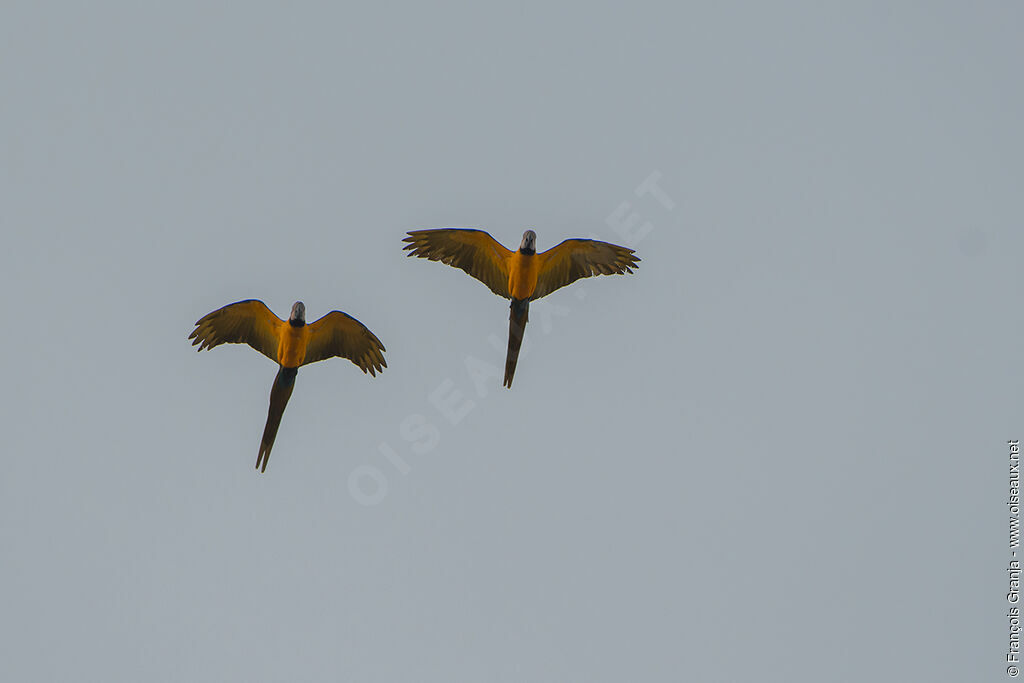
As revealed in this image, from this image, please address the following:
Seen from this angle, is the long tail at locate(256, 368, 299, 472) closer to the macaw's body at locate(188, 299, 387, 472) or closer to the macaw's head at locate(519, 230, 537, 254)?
the macaw's body at locate(188, 299, 387, 472)

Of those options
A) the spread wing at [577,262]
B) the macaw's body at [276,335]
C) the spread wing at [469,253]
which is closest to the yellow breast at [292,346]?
the macaw's body at [276,335]

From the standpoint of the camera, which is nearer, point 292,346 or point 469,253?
point 292,346

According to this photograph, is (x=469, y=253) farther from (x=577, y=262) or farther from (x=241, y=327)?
(x=241, y=327)

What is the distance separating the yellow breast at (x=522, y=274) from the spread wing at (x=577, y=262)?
1.17ft

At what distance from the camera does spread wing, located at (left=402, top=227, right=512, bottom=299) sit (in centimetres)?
2777

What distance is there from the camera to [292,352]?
2622 centimetres

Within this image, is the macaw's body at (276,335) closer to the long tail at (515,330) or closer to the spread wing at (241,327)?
the spread wing at (241,327)

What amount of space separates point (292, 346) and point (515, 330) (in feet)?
17.5

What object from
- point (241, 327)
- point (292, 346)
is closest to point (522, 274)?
point (292, 346)

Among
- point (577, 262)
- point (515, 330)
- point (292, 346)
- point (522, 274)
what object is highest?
point (577, 262)

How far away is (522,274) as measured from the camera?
27109mm

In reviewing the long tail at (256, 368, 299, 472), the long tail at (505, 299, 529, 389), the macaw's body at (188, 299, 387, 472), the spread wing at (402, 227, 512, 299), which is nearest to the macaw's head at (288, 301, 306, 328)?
the macaw's body at (188, 299, 387, 472)

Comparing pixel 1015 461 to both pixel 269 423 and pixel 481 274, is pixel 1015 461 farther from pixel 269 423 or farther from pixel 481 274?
pixel 269 423

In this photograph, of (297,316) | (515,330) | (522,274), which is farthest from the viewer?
(515,330)
